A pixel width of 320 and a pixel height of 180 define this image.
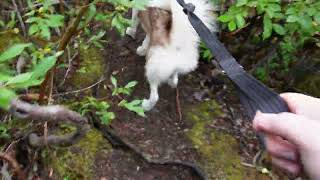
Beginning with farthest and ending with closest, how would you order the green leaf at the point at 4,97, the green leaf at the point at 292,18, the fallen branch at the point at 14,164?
1. the green leaf at the point at 292,18
2. the fallen branch at the point at 14,164
3. the green leaf at the point at 4,97

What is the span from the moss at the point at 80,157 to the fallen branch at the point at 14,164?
15.3 inches

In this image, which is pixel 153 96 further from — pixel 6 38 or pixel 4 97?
pixel 4 97

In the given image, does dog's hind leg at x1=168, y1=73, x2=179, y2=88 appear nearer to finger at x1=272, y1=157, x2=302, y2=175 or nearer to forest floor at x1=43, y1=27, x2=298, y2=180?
forest floor at x1=43, y1=27, x2=298, y2=180

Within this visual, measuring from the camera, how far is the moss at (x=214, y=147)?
10.6 feet

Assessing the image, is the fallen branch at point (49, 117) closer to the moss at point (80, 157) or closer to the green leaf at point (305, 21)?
the moss at point (80, 157)

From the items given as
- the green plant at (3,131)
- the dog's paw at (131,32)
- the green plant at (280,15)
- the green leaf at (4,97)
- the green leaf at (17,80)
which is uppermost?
the green leaf at (4,97)

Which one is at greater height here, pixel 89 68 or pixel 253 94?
pixel 253 94

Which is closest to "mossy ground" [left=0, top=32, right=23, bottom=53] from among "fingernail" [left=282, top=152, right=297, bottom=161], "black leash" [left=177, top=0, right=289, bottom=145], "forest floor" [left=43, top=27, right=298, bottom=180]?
"forest floor" [left=43, top=27, right=298, bottom=180]

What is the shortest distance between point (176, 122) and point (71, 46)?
95cm

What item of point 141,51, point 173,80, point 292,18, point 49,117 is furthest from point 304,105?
point 141,51

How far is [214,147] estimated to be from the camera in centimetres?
341

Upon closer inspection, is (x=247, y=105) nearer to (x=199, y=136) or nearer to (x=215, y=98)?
(x=199, y=136)

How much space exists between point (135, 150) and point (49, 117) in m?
1.66

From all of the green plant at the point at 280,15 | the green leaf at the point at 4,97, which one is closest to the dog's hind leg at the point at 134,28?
the green plant at the point at 280,15
